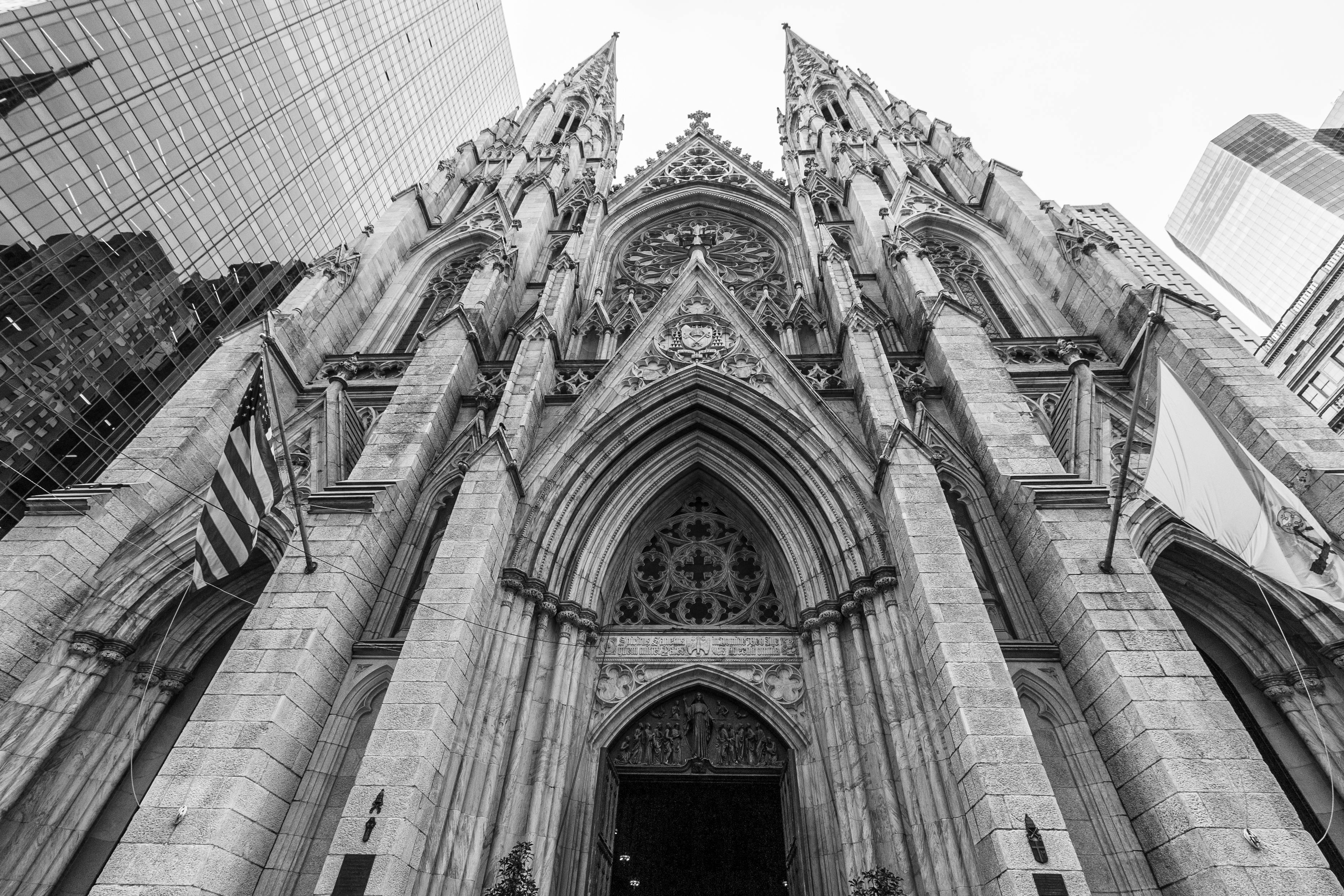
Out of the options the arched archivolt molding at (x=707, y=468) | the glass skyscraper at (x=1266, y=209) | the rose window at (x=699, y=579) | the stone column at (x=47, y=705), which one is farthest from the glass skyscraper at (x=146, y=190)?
the glass skyscraper at (x=1266, y=209)

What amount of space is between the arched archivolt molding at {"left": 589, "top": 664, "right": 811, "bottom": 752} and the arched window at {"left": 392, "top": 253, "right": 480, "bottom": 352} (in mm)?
9564

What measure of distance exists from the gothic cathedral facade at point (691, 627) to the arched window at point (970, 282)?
28cm

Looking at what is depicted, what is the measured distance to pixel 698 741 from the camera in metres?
9.35

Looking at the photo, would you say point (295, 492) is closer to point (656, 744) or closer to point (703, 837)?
point (656, 744)

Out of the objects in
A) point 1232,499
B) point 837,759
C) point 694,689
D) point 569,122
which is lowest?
point 837,759

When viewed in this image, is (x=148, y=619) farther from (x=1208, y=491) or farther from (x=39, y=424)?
(x=1208, y=491)

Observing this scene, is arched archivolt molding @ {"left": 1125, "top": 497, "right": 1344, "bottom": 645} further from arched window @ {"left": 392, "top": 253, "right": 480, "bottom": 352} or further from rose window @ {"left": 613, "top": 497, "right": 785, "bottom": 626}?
arched window @ {"left": 392, "top": 253, "right": 480, "bottom": 352}

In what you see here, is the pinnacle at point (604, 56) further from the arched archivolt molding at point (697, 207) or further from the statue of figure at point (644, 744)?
the statue of figure at point (644, 744)

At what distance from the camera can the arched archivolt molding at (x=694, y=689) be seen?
917 cm

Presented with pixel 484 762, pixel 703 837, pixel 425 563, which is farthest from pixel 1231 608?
pixel 425 563

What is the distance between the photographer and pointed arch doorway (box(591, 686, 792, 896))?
9227 mm

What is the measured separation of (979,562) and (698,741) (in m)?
4.97

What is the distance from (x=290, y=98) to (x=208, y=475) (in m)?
24.2

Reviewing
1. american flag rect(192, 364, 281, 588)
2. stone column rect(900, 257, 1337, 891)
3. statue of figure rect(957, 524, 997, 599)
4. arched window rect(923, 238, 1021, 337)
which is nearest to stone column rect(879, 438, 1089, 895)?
stone column rect(900, 257, 1337, 891)
